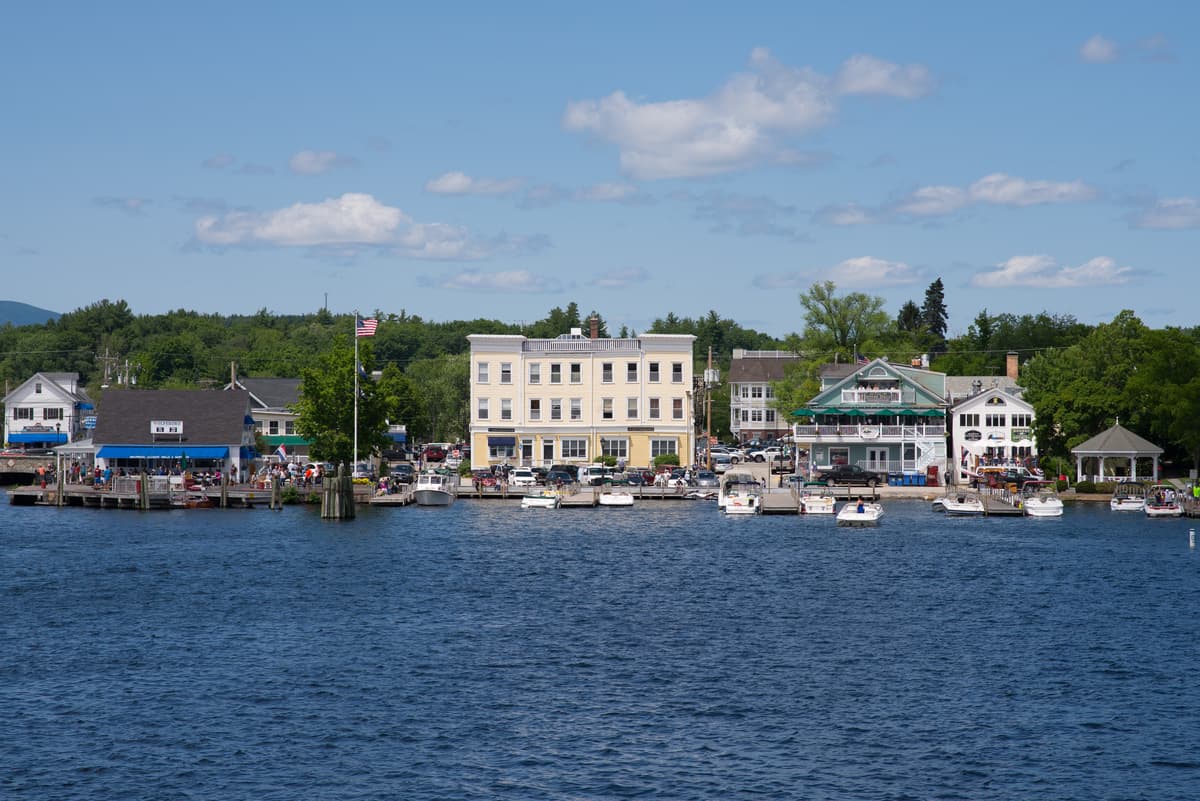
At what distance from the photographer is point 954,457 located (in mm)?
107375

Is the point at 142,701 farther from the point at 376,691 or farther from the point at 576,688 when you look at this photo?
the point at 576,688

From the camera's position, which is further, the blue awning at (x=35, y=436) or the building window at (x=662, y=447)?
the blue awning at (x=35, y=436)

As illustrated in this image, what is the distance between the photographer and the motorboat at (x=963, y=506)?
283 feet

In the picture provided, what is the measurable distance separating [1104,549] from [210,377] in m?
137

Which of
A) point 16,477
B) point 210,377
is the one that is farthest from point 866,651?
point 210,377

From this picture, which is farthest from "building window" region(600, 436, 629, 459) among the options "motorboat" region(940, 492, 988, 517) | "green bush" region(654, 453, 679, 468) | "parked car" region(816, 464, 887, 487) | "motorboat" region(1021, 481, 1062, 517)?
"motorboat" region(1021, 481, 1062, 517)

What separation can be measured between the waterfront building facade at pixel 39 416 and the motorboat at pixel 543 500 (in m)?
60.3

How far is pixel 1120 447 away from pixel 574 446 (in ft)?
135

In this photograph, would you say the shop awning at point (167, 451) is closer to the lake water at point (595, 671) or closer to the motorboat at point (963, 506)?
the lake water at point (595, 671)

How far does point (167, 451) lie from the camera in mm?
98125

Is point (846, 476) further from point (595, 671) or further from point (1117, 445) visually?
point (595, 671)

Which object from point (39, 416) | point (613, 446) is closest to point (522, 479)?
point (613, 446)

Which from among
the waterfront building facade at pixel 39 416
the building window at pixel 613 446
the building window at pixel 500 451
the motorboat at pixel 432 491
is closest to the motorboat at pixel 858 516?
the motorboat at pixel 432 491

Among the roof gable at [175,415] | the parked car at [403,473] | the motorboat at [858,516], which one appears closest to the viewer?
the motorboat at [858,516]
